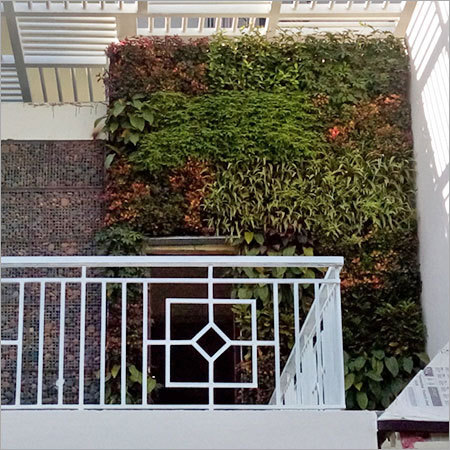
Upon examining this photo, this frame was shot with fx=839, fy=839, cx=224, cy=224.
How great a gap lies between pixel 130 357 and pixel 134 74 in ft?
8.05

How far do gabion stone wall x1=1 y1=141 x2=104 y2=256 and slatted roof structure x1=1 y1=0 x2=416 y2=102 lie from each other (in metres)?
1.02

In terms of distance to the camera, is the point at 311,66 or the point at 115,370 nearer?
the point at 115,370

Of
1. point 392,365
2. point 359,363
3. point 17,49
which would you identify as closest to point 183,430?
point 359,363

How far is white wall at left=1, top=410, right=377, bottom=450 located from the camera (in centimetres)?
353

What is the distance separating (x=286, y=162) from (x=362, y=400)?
81.9 inches

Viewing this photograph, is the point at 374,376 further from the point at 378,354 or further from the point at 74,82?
the point at 74,82

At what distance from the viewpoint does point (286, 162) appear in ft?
23.6

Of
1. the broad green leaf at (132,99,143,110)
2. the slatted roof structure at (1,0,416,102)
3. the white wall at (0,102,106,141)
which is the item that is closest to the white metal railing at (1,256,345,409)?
the white wall at (0,102,106,141)

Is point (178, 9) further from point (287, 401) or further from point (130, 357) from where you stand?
point (287, 401)

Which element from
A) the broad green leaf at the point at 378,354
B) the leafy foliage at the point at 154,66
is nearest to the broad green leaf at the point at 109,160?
the leafy foliage at the point at 154,66

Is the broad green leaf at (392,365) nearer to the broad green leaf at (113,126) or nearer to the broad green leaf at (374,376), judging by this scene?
the broad green leaf at (374,376)

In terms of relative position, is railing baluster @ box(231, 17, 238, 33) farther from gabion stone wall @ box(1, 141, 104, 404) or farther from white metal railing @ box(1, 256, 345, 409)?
white metal railing @ box(1, 256, 345, 409)

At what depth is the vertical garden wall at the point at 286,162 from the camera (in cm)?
697

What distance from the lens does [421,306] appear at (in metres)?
7.02
